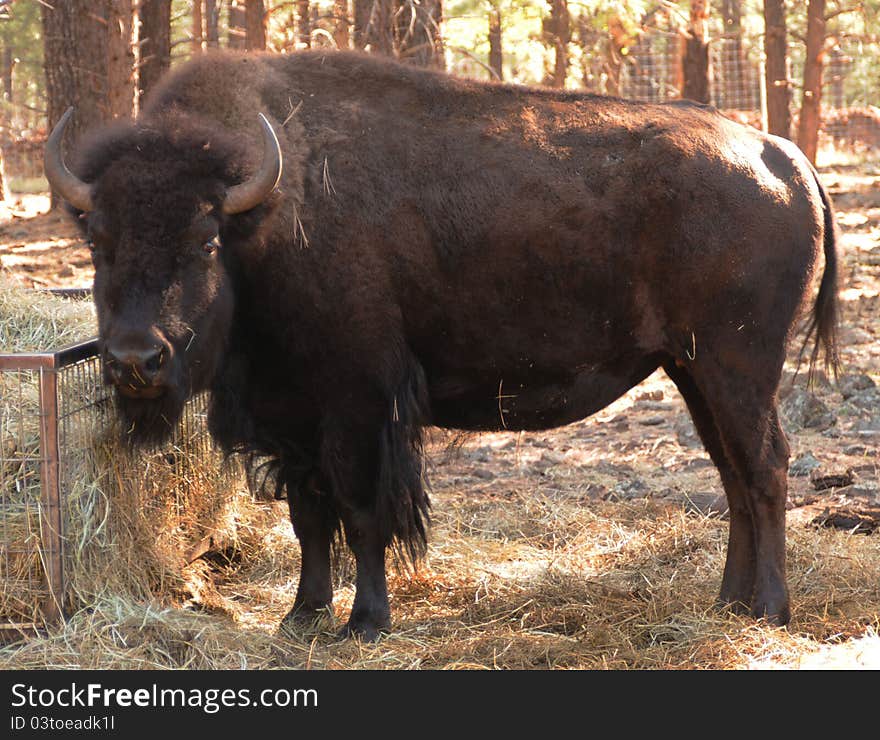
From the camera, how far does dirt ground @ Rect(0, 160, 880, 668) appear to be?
210 inches

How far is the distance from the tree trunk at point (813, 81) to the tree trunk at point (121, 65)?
13.9 metres

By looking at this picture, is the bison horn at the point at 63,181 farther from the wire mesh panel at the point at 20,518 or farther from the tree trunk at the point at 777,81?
the tree trunk at the point at 777,81

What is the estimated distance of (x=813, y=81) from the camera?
20484 mm

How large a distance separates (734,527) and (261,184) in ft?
9.40

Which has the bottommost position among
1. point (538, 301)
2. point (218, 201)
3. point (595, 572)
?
point (595, 572)

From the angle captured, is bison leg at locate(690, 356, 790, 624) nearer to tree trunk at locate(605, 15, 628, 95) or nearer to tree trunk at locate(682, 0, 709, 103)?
tree trunk at locate(682, 0, 709, 103)

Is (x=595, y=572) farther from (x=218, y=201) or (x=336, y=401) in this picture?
(x=218, y=201)

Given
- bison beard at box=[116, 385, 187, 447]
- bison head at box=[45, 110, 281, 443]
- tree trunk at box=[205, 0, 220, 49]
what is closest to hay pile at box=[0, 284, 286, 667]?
bison beard at box=[116, 385, 187, 447]

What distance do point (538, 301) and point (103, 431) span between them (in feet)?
6.85

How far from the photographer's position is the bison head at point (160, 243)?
4.41 meters

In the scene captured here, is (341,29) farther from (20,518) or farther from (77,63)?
(20,518)

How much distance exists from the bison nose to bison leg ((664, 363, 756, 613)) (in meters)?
2.58
